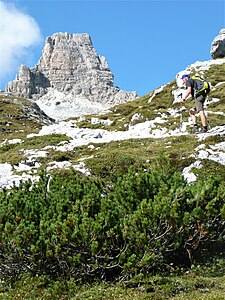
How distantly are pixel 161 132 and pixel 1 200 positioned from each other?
19.0 m

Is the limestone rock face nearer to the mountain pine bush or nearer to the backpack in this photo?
the backpack

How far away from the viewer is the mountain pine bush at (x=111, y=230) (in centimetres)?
787

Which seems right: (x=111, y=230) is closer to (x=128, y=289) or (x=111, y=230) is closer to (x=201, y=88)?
(x=128, y=289)

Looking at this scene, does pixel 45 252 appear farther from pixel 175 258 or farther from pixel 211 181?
pixel 211 181

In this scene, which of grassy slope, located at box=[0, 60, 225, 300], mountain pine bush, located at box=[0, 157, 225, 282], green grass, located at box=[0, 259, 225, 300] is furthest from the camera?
mountain pine bush, located at box=[0, 157, 225, 282]

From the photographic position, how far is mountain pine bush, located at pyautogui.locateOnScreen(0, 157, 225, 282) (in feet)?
25.8

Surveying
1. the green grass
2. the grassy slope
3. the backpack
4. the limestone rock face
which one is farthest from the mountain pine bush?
the limestone rock face

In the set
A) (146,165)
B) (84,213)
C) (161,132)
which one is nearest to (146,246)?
(84,213)

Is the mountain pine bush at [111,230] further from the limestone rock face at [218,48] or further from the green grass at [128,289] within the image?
the limestone rock face at [218,48]

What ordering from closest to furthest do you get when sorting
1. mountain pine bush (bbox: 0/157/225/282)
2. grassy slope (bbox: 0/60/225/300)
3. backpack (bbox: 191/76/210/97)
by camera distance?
grassy slope (bbox: 0/60/225/300) < mountain pine bush (bbox: 0/157/225/282) < backpack (bbox: 191/76/210/97)

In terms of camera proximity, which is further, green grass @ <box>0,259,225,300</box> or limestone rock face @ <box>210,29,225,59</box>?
limestone rock face @ <box>210,29,225,59</box>

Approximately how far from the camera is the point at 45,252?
8.09 m

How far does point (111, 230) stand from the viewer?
314 inches

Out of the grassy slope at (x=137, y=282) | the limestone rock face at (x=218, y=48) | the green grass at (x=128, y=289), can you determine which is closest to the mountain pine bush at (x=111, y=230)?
the green grass at (x=128, y=289)
